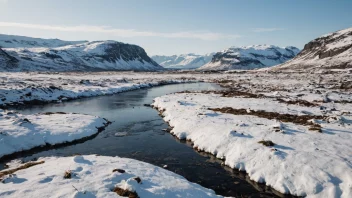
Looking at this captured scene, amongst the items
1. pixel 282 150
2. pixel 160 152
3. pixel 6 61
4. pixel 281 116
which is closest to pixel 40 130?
pixel 160 152

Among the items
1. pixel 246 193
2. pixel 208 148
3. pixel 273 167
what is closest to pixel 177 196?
pixel 246 193

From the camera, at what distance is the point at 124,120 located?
1345 inches

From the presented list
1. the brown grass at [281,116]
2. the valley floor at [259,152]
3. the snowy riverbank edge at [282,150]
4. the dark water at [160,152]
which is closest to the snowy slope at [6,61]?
the valley floor at [259,152]

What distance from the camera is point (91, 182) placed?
13219mm

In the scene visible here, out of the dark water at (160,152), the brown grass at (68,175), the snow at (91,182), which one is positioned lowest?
the dark water at (160,152)

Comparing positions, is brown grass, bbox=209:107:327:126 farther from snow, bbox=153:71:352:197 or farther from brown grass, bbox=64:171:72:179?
brown grass, bbox=64:171:72:179

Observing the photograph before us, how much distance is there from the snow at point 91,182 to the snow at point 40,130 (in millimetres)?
7091

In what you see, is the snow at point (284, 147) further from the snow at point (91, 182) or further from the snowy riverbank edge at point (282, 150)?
the snow at point (91, 182)

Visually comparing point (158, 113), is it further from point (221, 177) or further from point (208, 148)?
point (221, 177)

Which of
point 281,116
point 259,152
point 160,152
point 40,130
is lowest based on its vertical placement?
point 160,152

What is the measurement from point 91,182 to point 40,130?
14650 mm

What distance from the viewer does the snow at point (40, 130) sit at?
22.2m

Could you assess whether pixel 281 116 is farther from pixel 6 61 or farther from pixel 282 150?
pixel 6 61

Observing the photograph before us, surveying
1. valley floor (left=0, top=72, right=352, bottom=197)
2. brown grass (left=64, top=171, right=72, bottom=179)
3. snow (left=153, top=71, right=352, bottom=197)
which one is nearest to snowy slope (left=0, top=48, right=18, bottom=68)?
valley floor (left=0, top=72, right=352, bottom=197)
